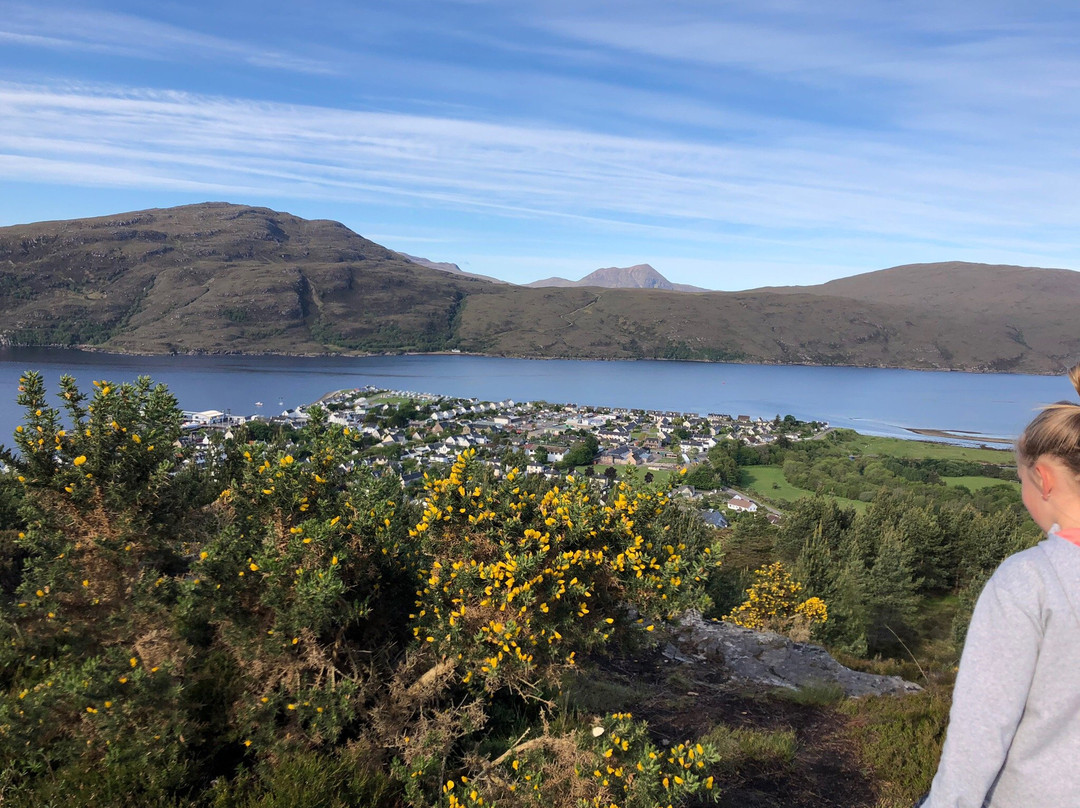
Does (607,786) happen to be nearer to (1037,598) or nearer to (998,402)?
(1037,598)

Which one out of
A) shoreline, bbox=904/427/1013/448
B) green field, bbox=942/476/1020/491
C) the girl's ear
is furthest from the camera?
shoreline, bbox=904/427/1013/448

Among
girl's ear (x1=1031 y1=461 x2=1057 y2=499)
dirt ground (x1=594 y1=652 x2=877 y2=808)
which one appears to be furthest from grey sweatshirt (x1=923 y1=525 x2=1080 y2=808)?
dirt ground (x1=594 y1=652 x2=877 y2=808)

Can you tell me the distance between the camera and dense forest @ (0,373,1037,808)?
3.43 m

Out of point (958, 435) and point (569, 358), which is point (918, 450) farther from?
point (569, 358)

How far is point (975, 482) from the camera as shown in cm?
4944

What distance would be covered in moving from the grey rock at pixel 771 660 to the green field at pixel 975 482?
47.0 metres

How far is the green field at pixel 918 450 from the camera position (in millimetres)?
59250

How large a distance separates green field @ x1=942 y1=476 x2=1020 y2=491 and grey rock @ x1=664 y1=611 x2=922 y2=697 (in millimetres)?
47021

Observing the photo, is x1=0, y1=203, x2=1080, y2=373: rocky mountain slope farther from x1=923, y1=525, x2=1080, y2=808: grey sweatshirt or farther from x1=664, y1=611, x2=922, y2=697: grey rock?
x1=923, y1=525, x2=1080, y2=808: grey sweatshirt

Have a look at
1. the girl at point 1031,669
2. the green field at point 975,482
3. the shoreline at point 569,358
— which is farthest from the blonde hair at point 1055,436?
the shoreline at point 569,358

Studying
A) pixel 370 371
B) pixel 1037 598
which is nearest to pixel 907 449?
pixel 1037 598

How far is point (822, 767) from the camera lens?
489 centimetres

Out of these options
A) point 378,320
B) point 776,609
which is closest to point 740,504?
point 776,609

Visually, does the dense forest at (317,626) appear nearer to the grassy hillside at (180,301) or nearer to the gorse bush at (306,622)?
the gorse bush at (306,622)
